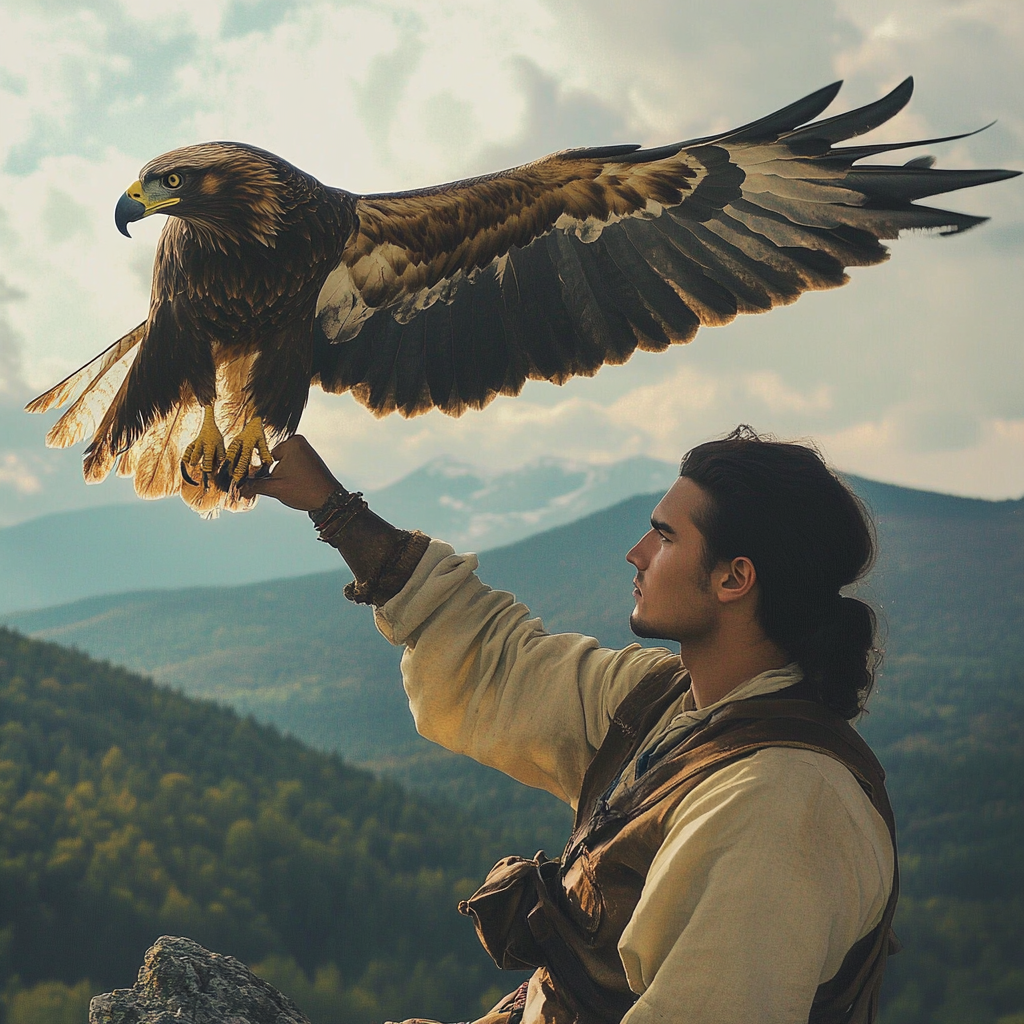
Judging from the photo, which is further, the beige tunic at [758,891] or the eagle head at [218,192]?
the eagle head at [218,192]

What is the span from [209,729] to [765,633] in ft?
111

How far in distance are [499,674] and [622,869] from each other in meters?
0.59

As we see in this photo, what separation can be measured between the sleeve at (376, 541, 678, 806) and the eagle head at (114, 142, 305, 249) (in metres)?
0.76

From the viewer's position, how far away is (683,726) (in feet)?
5.04

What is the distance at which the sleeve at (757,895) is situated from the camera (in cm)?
121

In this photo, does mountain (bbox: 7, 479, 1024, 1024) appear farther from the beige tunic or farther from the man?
the beige tunic

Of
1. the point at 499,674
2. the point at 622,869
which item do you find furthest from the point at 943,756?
the point at 622,869

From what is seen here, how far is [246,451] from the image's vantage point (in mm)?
2016

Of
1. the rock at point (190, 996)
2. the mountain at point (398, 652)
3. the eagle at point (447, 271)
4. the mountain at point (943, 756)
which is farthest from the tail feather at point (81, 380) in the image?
the mountain at point (943, 756)

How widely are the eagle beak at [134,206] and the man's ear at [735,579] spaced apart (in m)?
1.28

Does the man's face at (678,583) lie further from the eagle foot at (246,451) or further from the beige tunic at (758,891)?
the eagle foot at (246,451)

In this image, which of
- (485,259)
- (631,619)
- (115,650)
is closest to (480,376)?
(485,259)

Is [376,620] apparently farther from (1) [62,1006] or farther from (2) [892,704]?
(2) [892,704]

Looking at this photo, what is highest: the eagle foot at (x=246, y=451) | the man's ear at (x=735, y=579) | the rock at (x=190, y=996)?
the eagle foot at (x=246, y=451)
